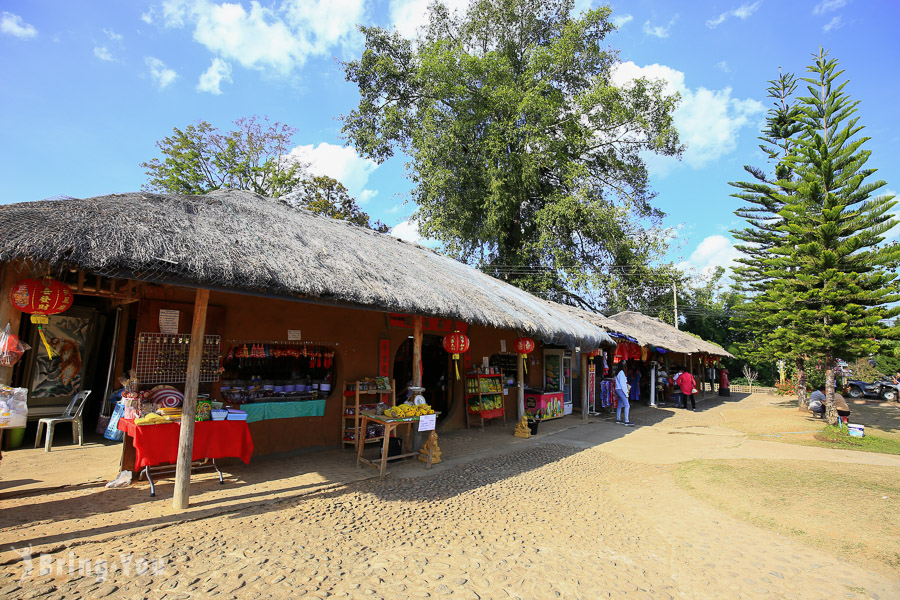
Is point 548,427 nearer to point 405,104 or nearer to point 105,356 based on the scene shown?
point 105,356

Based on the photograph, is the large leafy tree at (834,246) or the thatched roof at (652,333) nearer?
the large leafy tree at (834,246)

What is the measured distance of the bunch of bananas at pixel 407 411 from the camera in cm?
601

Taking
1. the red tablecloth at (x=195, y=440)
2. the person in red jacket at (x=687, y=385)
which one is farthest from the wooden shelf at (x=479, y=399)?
the person in red jacket at (x=687, y=385)

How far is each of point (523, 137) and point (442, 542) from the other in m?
17.3

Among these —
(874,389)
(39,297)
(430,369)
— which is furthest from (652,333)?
(39,297)

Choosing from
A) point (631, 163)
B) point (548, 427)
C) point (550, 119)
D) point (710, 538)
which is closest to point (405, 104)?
point (550, 119)

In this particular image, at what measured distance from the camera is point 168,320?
5.43 m

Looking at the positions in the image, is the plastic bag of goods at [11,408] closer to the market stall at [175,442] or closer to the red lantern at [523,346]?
the market stall at [175,442]

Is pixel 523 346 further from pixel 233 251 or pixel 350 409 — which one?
pixel 233 251

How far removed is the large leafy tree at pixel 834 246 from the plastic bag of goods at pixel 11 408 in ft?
50.8

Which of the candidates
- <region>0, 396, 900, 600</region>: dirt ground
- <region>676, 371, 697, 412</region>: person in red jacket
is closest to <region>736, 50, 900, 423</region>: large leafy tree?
<region>676, 371, 697, 412</region>: person in red jacket

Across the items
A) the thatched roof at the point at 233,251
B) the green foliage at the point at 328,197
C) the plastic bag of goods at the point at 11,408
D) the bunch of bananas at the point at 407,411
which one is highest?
the green foliage at the point at 328,197

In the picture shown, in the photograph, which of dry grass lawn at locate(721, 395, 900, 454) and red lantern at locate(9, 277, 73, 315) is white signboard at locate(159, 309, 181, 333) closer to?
red lantern at locate(9, 277, 73, 315)

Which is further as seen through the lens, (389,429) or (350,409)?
(350,409)
